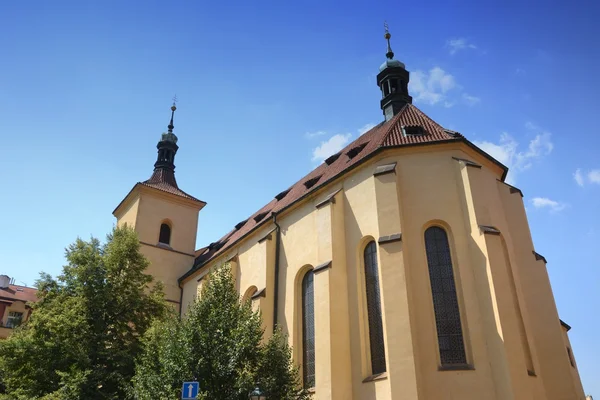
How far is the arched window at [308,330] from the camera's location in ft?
51.5

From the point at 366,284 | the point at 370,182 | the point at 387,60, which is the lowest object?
the point at 366,284

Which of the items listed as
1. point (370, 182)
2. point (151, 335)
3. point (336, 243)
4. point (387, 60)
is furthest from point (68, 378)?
point (387, 60)

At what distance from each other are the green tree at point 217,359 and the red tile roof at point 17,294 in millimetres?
20956

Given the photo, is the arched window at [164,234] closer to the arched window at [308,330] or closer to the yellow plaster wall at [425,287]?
the yellow plaster wall at [425,287]

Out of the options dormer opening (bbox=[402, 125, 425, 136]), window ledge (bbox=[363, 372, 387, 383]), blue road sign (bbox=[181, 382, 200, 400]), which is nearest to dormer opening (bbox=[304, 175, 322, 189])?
dormer opening (bbox=[402, 125, 425, 136])

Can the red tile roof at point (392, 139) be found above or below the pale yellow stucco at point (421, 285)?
above

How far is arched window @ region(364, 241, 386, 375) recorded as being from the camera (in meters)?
13.5

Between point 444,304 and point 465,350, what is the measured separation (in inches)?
52.2

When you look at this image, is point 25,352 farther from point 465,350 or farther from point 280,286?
point 465,350

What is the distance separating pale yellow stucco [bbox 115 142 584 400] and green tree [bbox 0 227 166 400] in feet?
15.7

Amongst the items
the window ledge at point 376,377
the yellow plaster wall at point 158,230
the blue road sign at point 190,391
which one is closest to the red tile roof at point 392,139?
the window ledge at point 376,377

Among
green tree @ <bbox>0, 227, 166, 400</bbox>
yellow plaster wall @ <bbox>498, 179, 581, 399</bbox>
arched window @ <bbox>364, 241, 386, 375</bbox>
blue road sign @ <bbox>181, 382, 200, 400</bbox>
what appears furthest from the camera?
green tree @ <bbox>0, 227, 166, 400</bbox>

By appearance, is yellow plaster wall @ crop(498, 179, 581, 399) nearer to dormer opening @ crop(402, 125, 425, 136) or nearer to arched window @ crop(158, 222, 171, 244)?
dormer opening @ crop(402, 125, 425, 136)

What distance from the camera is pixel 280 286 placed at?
18297mm
